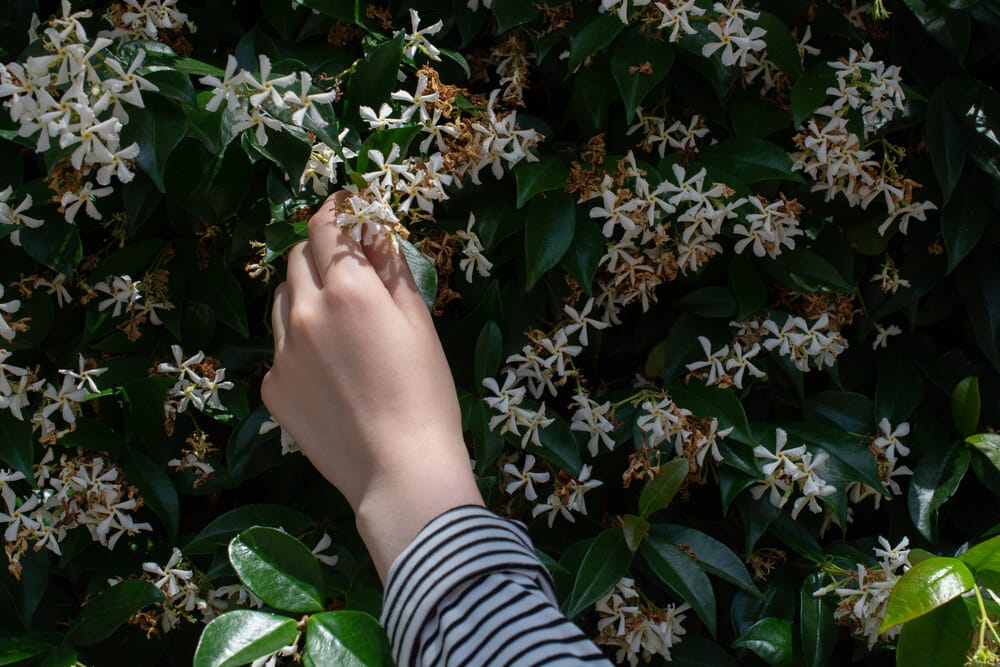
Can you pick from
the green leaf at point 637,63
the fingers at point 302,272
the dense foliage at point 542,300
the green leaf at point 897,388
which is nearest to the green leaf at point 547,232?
the dense foliage at point 542,300

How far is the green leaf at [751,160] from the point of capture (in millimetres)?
922

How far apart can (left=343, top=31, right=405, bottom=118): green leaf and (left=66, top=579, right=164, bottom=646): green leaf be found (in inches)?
19.1

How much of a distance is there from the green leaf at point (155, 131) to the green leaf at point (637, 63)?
0.40m

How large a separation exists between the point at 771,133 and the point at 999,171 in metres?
0.26

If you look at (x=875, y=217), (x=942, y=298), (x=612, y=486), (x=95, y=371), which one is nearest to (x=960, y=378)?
(x=942, y=298)

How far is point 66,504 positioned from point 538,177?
537mm

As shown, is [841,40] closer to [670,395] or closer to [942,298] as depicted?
[942,298]

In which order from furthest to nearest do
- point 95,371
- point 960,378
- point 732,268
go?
point 960,378 → point 732,268 → point 95,371

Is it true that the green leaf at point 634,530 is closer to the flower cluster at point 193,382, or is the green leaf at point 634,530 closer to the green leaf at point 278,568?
the green leaf at point 278,568

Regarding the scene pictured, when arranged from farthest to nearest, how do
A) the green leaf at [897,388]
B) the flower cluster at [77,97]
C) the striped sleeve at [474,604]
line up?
the green leaf at [897,388], the flower cluster at [77,97], the striped sleeve at [474,604]

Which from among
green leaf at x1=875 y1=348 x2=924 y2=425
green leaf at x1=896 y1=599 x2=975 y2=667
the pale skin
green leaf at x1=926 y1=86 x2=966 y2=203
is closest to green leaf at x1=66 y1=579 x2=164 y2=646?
the pale skin

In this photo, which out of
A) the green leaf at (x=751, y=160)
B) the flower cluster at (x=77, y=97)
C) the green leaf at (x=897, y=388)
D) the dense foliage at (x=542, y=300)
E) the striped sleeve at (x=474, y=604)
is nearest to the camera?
the striped sleeve at (x=474, y=604)

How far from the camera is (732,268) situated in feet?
3.19

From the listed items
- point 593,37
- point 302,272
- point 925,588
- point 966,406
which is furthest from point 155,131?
point 966,406
